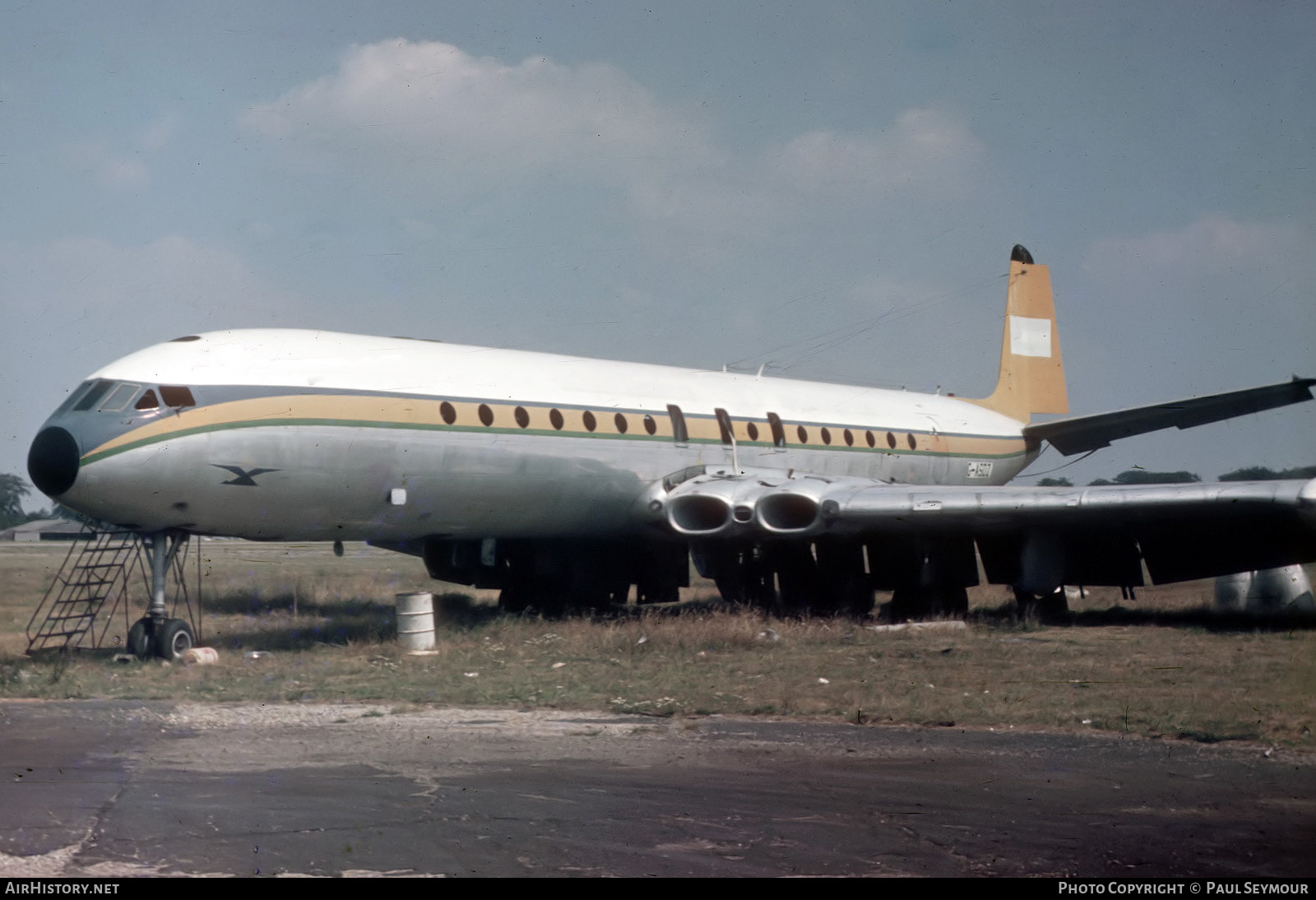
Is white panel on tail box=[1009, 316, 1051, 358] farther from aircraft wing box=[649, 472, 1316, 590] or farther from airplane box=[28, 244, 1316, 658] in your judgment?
aircraft wing box=[649, 472, 1316, 590]

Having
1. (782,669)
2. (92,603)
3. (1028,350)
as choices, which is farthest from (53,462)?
(1028,350)

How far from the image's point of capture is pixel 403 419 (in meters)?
13.7

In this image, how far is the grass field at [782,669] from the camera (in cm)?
934

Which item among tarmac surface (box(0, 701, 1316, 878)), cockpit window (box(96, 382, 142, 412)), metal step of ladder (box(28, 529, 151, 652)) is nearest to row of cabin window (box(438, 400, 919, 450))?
cockpit window (box(96, 382, 142, 412))

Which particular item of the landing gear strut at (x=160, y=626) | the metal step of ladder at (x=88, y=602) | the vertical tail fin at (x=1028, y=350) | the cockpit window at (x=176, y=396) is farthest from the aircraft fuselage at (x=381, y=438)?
the vertical tail fin at (x=1028, y=350)

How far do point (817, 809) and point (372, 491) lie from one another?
8508 mm

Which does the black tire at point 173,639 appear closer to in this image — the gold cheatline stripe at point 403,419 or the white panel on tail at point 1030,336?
the gold cheatline stripe at point 403,419

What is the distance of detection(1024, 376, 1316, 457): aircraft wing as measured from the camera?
17641mm

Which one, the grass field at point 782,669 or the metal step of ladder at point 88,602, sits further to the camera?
the metal step of ladder at point 88,602

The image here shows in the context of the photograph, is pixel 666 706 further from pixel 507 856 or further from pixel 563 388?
pixel 563 388

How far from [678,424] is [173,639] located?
24.6ft

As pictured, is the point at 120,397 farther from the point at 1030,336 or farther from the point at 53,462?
the point at 1030,336

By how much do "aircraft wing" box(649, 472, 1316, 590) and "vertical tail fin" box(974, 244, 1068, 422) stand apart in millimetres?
8714

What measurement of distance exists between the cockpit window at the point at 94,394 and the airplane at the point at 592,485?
0.08 feet
